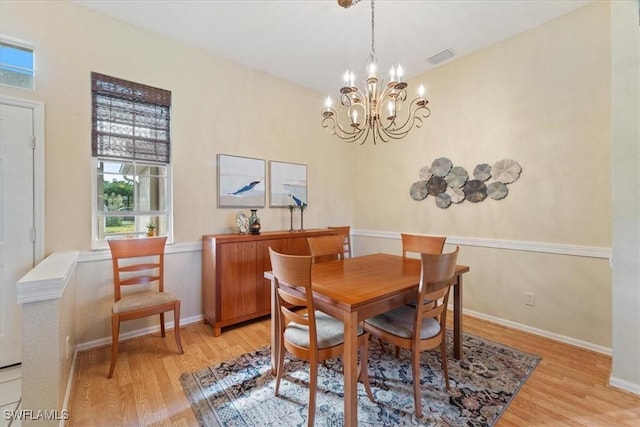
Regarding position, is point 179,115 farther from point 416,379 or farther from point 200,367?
point 416,379

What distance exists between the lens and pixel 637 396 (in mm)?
1807

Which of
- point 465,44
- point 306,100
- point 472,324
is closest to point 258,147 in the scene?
point 306,100

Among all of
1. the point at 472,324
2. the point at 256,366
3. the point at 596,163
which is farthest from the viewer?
the point at 472,324

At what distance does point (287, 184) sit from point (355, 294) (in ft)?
8.28

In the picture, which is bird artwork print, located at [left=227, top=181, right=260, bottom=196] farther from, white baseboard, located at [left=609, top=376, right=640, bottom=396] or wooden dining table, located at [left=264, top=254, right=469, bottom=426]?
white baseboard, located at [left=609, top=376, right=640, bottom=396]

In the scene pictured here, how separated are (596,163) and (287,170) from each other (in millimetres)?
3305

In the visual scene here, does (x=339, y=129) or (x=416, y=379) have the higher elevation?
(x=339, y=129)

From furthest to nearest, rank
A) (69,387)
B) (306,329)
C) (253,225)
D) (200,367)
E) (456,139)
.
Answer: (456,139) < (253,225) < (200,367) < (69,387) < (306,329)

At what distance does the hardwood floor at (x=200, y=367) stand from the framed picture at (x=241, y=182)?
1537mm

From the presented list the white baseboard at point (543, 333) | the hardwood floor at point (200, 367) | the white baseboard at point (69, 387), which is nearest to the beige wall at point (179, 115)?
the white baseboard at point (69, 387)

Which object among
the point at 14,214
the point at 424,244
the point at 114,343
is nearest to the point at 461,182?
the point at 424,244

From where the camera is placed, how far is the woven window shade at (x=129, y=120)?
2.47m

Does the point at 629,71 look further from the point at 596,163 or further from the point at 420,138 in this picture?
the point at 420,138

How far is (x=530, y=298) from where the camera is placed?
2.78 metres
